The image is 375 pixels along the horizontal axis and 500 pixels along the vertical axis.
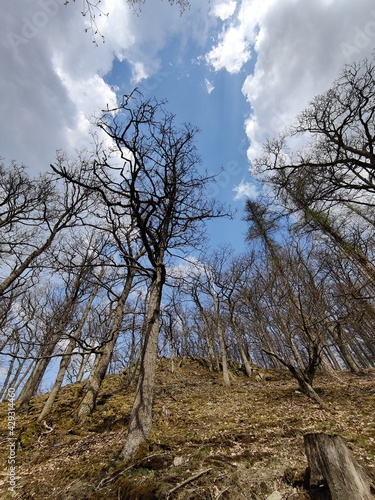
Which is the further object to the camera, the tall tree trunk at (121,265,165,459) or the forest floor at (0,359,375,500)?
the tall tree trunk at (121,265,165,459)

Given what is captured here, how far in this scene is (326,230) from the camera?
12633 mm

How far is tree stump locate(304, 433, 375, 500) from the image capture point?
195cm

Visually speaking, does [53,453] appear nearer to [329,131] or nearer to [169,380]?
[169,380]

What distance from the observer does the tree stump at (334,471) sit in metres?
1.95

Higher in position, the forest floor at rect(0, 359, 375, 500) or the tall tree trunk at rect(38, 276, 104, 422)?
the tall tree trunk at rect(38, 276, 104, 422)

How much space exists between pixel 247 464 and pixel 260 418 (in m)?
3.11

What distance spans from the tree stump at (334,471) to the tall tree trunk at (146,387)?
8.79 feet

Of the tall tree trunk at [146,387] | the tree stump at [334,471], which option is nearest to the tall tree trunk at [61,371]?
the tall tree trunk at [146,387]

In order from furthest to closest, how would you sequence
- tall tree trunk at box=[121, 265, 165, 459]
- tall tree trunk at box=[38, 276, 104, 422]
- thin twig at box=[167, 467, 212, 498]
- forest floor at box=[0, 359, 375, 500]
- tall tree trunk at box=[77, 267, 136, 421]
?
tall tree trunk at box=[38, 276, 104, 422], tall tree trunk at box=[77, 267, 136, 421], tall tree trunk at box=[121, 265, 165, 459], forest floor at box=[0, 359, 375, 500], thin twig at box=[167, 467, 212, 498]

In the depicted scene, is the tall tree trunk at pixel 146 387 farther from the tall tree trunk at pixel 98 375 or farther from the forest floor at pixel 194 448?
the tall tree trunk at pixel 98 375

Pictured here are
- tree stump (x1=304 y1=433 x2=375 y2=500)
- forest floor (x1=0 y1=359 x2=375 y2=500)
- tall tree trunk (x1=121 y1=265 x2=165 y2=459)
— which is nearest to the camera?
tree stump (x1=304 y1=433 x2=375 y2=500)

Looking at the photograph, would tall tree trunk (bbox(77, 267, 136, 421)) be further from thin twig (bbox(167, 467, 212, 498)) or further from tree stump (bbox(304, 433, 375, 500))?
tree stump (bbox(304, 433, 375, 500))

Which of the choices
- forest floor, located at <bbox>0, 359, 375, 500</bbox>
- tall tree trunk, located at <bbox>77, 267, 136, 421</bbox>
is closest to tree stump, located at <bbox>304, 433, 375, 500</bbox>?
forest floor, located at <bbox>0, 359, 375, 500</bbox>

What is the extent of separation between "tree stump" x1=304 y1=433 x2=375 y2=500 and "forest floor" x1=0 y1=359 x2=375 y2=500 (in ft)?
1.21
